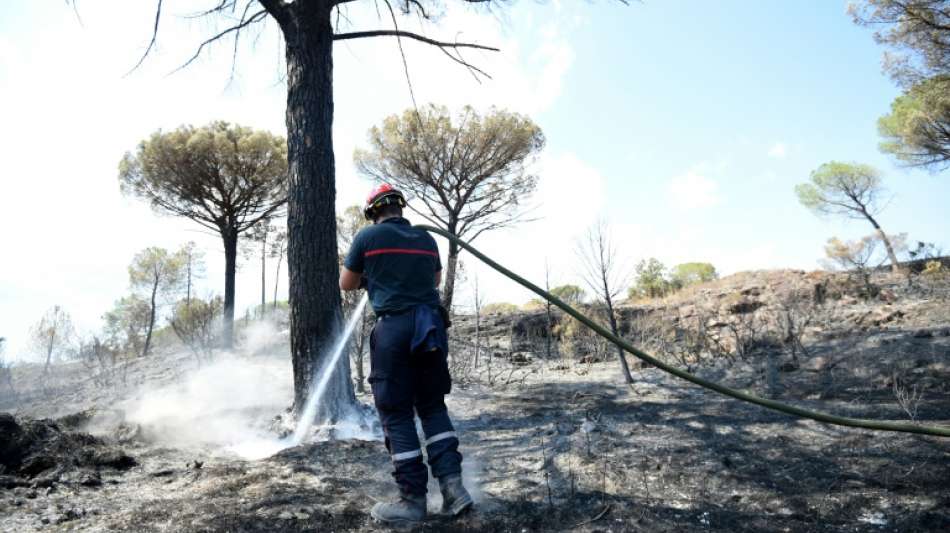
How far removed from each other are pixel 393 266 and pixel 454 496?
122cm

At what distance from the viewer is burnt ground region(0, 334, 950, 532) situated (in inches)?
92.7

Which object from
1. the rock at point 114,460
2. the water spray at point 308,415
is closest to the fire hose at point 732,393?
the water spray at point 308,415

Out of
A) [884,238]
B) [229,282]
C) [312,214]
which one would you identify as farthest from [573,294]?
[884,238]

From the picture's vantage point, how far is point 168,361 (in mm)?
13656

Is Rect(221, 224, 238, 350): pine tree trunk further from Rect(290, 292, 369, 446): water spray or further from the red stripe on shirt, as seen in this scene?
the red stripe on shirt

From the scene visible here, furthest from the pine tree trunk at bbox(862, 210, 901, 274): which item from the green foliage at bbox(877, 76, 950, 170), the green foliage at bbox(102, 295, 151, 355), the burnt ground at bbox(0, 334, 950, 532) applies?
the green foliage at bbox(102, 295, 151, 355)

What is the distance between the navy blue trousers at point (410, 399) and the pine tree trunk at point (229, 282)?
1396 cm

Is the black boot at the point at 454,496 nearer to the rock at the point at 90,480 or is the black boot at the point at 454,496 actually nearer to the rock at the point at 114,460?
the rock at the point at 90,480

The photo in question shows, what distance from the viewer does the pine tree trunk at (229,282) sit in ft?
49.9

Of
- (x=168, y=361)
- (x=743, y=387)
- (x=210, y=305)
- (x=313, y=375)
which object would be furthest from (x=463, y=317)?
(x=313, y=375)

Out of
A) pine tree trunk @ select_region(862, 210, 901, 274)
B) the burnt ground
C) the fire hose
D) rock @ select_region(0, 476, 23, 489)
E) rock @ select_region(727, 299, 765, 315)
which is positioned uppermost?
pine tree trunk @ select_region(862, 210, 901, 274)

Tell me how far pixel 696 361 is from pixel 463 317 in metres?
9.16

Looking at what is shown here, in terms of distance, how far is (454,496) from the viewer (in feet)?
8.23

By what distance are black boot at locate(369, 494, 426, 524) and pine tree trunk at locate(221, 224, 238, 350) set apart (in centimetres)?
1411
